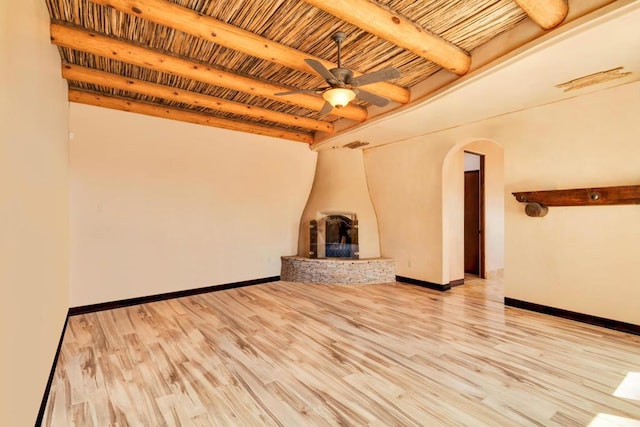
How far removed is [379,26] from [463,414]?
2.82 m

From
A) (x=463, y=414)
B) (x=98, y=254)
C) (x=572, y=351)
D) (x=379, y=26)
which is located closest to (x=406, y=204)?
(x=572, y=351)

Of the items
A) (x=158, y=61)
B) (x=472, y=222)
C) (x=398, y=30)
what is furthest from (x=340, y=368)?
(x=472, y=222)

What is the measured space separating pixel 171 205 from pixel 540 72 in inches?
190

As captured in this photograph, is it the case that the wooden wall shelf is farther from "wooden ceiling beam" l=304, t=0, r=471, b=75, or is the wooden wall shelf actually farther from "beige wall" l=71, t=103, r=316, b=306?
"beige wall" l=71, t=103, r=316, b=306

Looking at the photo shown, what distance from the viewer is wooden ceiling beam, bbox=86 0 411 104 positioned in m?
2.30

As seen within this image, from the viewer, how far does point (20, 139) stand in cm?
159

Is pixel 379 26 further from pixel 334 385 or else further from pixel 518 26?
pixel 334 385

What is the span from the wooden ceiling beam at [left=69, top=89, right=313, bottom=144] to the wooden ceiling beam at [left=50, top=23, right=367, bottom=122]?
4.85 feet

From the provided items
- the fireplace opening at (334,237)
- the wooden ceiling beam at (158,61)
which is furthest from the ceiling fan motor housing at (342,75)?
the fireplace opening at (334,237)

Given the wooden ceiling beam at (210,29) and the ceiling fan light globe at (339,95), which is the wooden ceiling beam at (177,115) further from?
the ceiling fan light globe at (339,95)

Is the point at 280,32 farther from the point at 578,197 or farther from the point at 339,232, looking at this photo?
the point at 339,232

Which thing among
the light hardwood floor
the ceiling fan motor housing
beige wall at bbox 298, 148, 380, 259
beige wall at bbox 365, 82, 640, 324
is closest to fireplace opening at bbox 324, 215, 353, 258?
beige wall at bbox 298, 148, 380, 259

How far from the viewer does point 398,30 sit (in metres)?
2.57

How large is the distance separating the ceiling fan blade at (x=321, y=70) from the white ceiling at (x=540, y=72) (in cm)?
141
